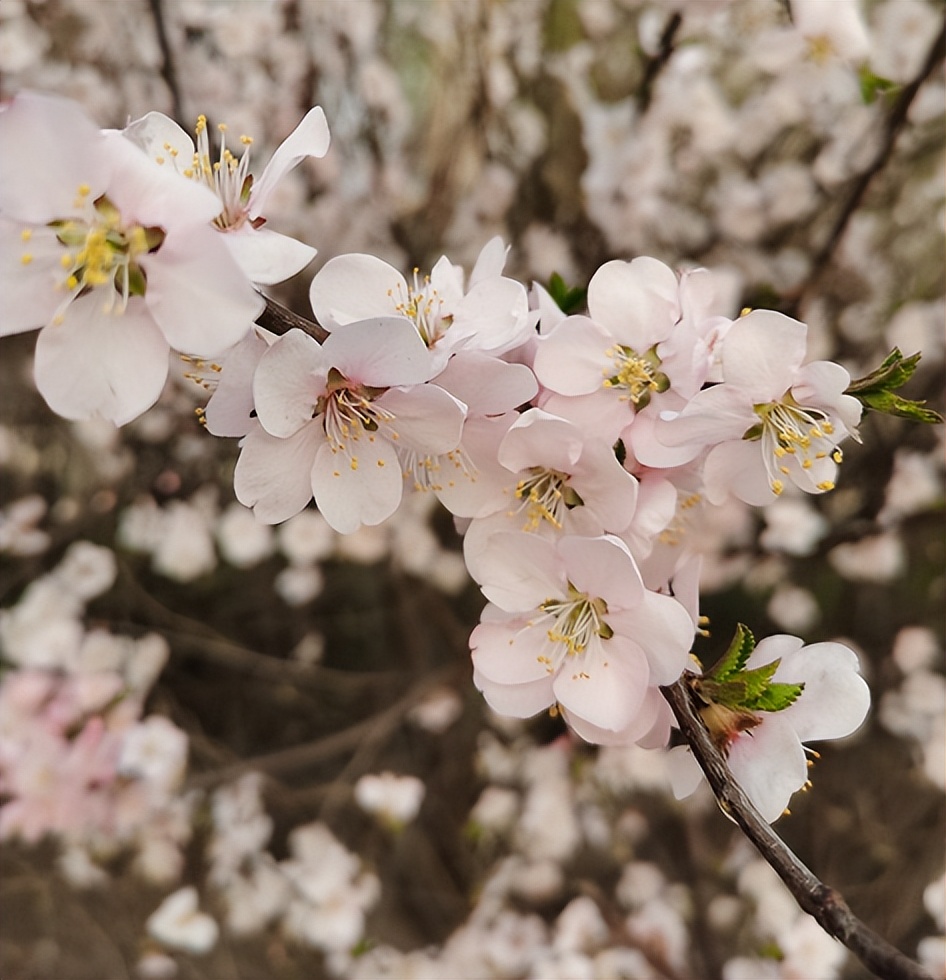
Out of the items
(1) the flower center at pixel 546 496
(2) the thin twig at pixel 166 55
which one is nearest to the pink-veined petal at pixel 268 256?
(1) the flower center at pixel 546 496

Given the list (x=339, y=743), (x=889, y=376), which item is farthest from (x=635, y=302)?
(x=339, y=743)

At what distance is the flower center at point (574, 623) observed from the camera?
0.52 metres

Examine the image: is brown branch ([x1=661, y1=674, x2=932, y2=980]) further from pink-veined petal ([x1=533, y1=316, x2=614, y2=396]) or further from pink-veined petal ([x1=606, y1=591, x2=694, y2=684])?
pink-veined petal ([x1=533, y1=316, x2=614, y2=396])

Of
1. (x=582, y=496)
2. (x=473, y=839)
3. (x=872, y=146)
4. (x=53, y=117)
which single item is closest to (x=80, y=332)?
(x=53, y=117)

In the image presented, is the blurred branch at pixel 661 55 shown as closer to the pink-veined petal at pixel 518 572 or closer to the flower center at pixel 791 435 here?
the flower center at pixel 791 435

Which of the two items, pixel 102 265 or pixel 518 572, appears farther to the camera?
pixel 518 572

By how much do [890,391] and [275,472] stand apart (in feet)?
1.41

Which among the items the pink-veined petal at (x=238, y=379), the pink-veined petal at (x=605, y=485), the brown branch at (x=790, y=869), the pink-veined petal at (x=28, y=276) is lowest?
the brown branch at (x=790, y=869)

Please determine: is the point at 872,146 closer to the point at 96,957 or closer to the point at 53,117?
the point at 53,117

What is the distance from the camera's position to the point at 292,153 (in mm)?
472

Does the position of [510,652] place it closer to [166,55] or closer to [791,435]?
[791,435]

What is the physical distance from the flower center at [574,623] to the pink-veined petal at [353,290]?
0.80 ft

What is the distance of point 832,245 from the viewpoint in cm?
126

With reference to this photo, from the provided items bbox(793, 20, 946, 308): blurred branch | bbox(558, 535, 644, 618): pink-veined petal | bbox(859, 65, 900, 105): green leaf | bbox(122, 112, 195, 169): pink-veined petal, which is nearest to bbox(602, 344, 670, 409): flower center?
bbox(558, 535, 644, 618): pink-veined petal
